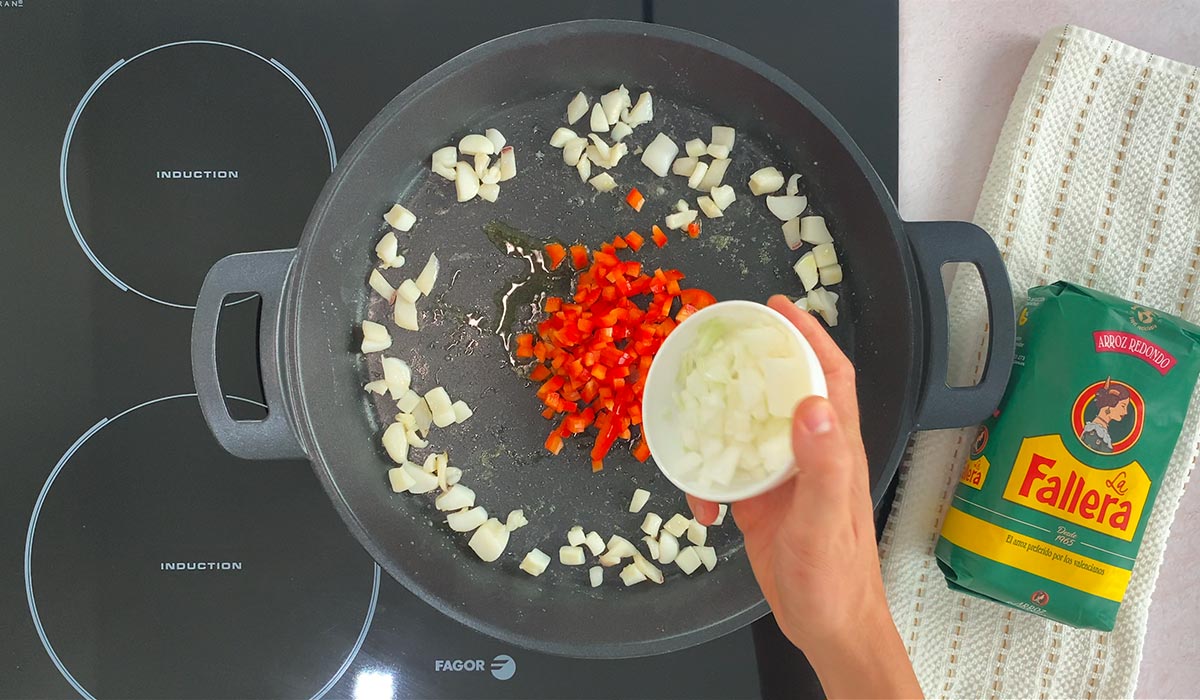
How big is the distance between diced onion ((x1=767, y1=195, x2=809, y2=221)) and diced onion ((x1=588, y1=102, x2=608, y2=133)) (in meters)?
0.24

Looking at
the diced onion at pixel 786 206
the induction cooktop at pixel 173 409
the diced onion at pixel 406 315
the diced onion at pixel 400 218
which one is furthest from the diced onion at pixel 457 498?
the diced onion at pixel 786 206

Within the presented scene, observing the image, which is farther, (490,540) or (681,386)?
(490,540)

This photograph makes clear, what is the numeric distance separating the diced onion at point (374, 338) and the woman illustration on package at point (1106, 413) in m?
0.86

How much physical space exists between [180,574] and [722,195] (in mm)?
834

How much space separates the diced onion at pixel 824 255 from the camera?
1055 millimetres

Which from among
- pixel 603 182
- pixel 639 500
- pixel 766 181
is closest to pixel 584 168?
pixel 603 182

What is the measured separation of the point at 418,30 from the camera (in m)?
1.00

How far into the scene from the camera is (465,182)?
40.7 inches

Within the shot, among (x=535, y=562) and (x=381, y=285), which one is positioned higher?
(x=381, y=285)

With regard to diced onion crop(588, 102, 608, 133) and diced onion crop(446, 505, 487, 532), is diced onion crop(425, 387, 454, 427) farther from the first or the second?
diced onion crop(588, 102, 608, 133)

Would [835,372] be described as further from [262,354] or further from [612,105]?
[262,354]

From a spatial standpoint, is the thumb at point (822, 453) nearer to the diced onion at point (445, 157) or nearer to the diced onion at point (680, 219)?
the diced onion at point (680, 219)

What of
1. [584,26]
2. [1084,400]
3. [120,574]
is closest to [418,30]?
[584,26]

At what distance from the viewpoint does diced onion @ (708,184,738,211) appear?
40.9 inches
